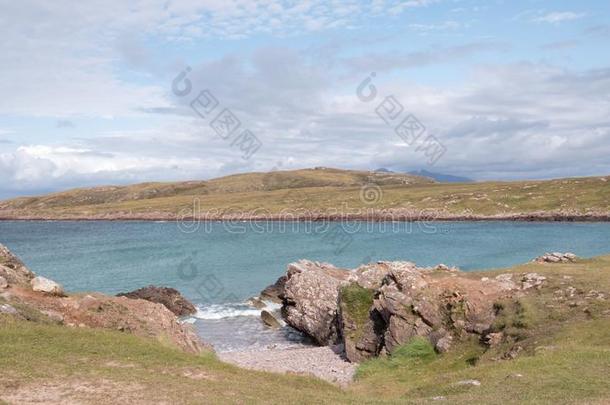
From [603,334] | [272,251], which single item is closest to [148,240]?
[272,251]

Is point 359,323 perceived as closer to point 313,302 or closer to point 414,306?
point 414,306

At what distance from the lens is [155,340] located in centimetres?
2903

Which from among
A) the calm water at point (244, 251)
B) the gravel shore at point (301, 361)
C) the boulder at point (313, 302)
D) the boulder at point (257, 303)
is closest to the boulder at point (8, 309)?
the gravel shore at point (301, 361)

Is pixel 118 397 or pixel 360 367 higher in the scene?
pixel 118 397

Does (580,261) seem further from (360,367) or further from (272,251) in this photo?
(272,251)

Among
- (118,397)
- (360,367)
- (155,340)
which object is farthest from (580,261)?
(118,397)

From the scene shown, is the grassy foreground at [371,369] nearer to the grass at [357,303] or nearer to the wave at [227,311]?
the grass at [357,303]

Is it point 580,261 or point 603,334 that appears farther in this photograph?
point 580,261

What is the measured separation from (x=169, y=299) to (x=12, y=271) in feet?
86.6

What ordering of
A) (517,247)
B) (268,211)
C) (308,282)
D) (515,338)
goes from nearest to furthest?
(515,338) → (308,282) → (517,247) → (268,211)

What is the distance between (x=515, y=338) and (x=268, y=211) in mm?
170063

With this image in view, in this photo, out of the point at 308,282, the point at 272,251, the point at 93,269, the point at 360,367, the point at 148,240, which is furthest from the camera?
the point at 148,240

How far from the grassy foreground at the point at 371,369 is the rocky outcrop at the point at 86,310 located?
2.20 meters

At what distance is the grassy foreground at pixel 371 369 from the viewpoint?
19609mm
